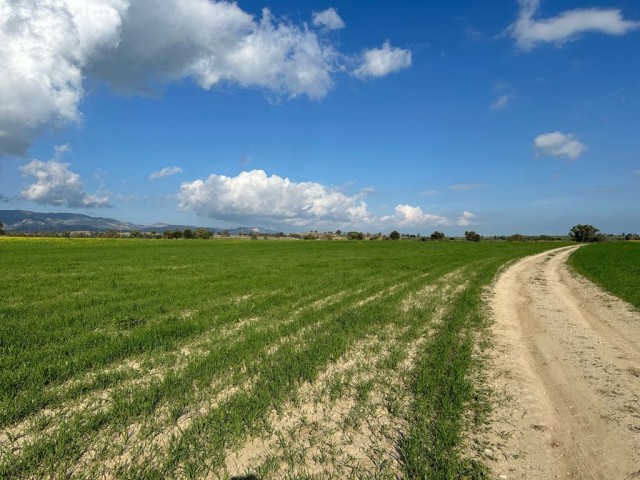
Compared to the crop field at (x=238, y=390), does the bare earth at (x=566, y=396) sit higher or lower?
higher

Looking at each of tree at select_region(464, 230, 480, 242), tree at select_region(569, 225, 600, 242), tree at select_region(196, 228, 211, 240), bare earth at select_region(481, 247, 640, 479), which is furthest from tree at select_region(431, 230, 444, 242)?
bare earth at select_region(481, 247, 640, 479)

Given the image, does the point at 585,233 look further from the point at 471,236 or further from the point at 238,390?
the point at 238,390

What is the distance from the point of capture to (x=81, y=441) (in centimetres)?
481

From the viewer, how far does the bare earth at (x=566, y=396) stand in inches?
183

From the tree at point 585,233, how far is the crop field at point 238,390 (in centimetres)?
21339

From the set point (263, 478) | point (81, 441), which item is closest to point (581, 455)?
point (263, 478)

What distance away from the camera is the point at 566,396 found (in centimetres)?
645

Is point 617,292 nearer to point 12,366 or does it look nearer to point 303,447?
point 303,447

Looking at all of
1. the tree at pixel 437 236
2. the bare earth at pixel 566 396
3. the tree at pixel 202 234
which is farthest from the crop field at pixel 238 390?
the tree at pixel 437 236

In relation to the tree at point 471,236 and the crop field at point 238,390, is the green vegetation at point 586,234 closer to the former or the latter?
the tree at point 471,236

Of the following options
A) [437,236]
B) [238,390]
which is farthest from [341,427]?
[437,236]

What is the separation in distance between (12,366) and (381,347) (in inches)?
318

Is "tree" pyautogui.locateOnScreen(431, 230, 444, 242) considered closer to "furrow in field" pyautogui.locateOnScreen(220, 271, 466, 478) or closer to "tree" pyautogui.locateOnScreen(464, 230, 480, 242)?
"tree" pyautogui.locateOnScreen(464, 230, 480, 242)

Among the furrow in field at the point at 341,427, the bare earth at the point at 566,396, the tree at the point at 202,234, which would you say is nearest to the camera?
the furrow in field at the point at 341,427
